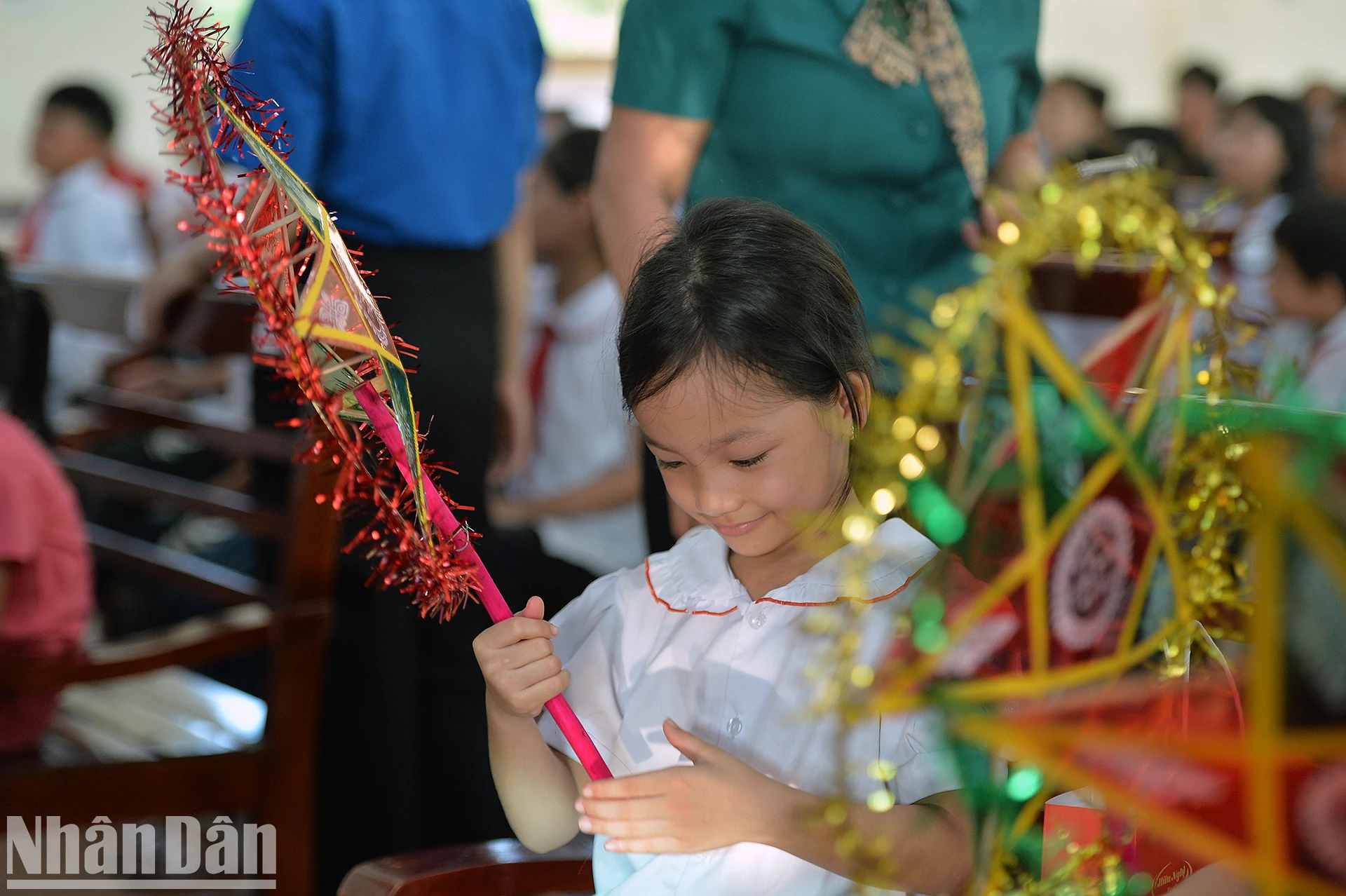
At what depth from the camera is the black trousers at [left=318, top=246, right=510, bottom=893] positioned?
1665 millimetres

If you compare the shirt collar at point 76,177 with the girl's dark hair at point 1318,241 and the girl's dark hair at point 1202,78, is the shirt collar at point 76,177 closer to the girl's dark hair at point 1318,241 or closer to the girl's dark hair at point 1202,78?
the girl's dark hair at point 1318,241

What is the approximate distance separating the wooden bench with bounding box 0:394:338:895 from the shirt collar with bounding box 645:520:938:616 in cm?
48

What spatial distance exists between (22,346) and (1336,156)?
14.2 feet

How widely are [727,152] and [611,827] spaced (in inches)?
31.1

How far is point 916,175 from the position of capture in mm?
1339

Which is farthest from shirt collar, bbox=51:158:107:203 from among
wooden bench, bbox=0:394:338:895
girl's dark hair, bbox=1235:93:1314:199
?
girl's dark hair, bbox=1235:93:1314:199

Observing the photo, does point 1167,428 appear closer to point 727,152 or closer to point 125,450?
point 727,152

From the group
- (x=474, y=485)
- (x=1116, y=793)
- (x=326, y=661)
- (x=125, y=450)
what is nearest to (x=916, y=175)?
(x=474, y=485)

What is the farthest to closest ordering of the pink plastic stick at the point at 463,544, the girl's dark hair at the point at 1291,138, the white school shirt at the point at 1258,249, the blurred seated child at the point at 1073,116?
the blurred seated child at the point at 1073,116 < the girl's dark hair at the point at 1291,138 < the white school shirt at the point at 1258,249 < the pink plastic stick at the point at 463,544

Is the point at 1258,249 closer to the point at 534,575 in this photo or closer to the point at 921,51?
the point at 921,51

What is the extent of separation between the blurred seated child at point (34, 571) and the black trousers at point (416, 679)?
38 centimetres

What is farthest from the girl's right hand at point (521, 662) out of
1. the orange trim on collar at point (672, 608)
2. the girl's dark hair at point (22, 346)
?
the girl's dark hair at point (22, 346)

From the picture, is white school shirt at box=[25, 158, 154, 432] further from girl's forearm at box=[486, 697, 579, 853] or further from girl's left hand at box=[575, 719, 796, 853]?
girl's left hand at box=[575, 719, 796, 853]

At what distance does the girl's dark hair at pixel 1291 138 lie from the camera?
15.0ft
